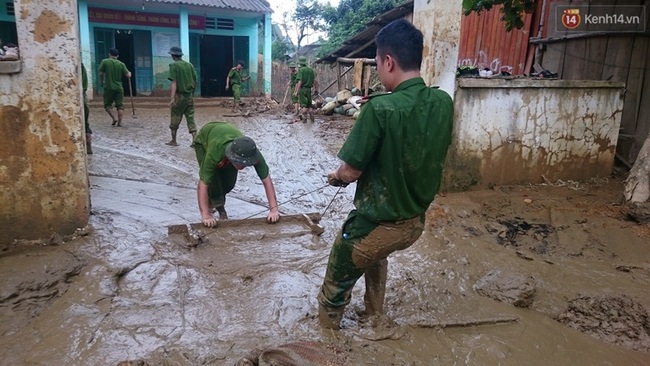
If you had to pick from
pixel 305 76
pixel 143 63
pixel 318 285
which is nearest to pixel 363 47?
pixel 305 76

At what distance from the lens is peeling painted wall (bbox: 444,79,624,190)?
5840 mm

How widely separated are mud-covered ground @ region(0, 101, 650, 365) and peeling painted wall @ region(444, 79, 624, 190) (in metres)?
0.31

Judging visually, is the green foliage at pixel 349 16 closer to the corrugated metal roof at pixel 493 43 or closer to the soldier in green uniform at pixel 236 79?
the soldier in green uniform at pixel 236 79

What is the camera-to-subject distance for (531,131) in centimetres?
609

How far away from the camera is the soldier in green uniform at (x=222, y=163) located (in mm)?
3973

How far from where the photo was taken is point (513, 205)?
Answer: 555cm

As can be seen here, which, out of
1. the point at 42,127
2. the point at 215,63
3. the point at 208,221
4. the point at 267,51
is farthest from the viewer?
the point at 215,63

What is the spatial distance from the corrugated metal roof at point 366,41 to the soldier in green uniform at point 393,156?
1177 centimetres

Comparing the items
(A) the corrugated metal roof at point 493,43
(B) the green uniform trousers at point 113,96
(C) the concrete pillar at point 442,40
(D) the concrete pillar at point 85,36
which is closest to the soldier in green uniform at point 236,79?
(D) the concrete pillar at point 85,36

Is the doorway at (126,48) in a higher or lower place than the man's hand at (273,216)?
higher

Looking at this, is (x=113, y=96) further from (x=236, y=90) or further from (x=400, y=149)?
(x=400, y=149)

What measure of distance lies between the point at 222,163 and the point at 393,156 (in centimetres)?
217

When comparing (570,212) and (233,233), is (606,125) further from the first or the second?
(233,233)

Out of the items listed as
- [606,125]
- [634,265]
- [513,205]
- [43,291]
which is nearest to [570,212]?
[513,205]
